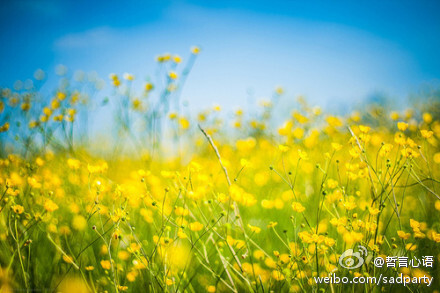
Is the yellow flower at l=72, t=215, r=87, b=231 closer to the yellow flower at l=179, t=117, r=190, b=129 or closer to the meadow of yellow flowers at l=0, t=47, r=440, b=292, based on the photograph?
the meadow of yellow flowers at l=0, t=47, r=440, b=292

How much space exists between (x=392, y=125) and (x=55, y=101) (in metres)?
3.28

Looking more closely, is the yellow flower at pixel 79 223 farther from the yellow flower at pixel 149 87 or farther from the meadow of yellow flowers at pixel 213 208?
the yellow flower at pixel 149 87

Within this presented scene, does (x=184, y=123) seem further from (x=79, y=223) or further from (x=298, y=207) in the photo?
(x=298, y=207)

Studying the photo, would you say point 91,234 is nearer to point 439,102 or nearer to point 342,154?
point 342,154

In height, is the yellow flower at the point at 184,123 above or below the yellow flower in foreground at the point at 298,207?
above

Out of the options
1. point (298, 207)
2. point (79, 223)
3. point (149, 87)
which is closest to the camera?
point (298, 207)

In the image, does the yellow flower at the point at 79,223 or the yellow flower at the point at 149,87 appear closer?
the yellow flower at the point at 79,223

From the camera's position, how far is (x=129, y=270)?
45.1 inches

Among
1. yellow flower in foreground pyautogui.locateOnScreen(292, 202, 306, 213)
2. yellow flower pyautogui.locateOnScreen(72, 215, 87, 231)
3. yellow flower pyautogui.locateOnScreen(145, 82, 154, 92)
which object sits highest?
yellow flower pyautogui.locateOnScreen(145, 82, 154, 92)

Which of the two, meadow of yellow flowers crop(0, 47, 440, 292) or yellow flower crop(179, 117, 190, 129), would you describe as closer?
meadow of yellow flowers crop(0, 47, 440, 292)

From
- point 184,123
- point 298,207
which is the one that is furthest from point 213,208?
point 184,123

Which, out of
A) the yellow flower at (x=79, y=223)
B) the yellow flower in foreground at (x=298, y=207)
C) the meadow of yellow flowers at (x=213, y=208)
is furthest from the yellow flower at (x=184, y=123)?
the yellow flower in foreground at (x=298, y=207)

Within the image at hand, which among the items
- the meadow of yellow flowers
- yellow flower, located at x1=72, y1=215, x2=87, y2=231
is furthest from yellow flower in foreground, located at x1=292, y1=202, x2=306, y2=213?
yellow flower, located at x1=72, y1=215, x2=87, y2=231

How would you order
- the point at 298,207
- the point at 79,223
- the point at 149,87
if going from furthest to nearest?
the point at 149,87 < the point at 79,223 < the point at 298,207
